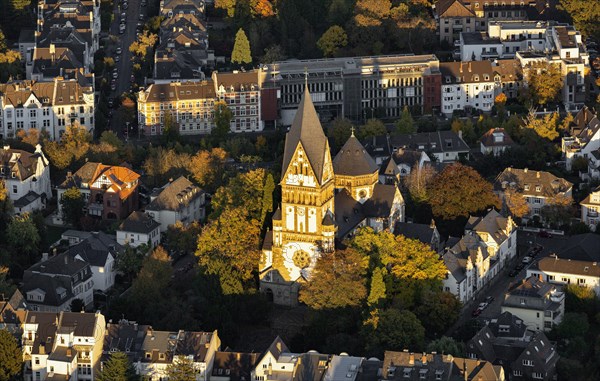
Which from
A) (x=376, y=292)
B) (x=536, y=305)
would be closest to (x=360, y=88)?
(x=376, y=292)

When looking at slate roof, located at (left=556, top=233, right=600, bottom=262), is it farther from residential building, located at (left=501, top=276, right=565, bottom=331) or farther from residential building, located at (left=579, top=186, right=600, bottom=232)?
residential building, located at (left=579, top=186, right=600, bottom=232)

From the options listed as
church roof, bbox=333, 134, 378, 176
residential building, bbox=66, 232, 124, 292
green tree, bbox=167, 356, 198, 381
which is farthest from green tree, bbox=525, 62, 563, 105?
green tree, bbox=167, 356, 198, 381

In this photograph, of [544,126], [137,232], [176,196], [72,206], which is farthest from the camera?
[544,126]

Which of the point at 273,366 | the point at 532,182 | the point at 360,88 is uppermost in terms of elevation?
the point at 360,88

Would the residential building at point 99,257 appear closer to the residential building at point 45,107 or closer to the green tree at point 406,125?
the residential building at point 45,107

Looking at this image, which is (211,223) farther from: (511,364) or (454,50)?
(454,50)

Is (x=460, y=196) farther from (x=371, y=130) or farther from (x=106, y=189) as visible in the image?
(x=106, y=189)
